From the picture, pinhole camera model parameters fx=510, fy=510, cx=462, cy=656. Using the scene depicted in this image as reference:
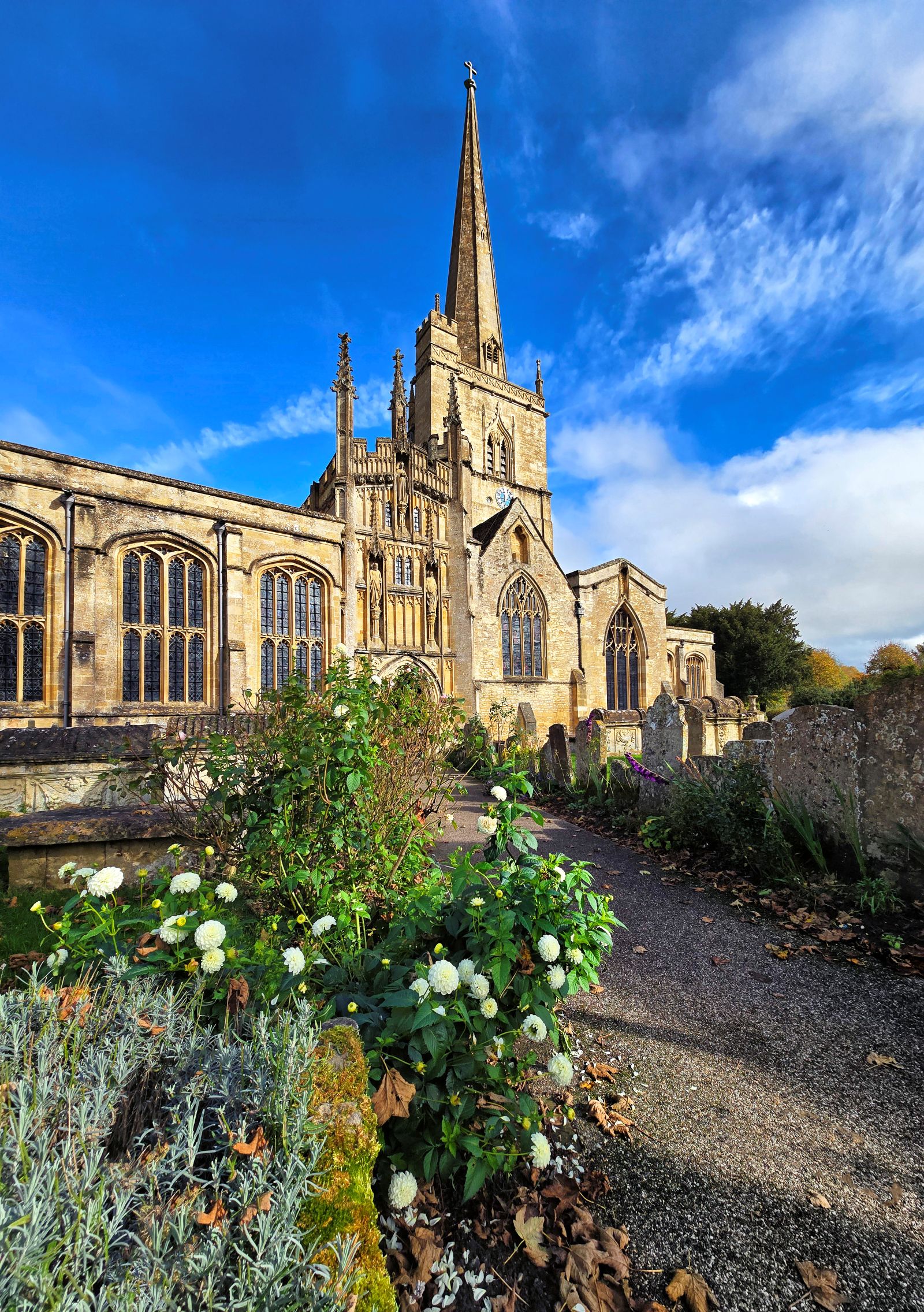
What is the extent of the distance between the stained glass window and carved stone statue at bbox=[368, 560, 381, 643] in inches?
372

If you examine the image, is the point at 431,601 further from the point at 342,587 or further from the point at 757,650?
the point at 757,650

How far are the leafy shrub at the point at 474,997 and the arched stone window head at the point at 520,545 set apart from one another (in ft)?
65.8

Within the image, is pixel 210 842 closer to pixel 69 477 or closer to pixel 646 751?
pixel 646 751

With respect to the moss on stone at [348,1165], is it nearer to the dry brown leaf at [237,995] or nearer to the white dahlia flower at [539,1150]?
the dry brown leaf at [237,995]

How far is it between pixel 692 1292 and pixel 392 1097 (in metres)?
1.08

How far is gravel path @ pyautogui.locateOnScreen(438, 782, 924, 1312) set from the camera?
1678mm

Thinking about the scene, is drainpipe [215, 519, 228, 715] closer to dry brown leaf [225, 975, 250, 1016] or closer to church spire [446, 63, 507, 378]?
dry brown leaf [225, 975, 250, 1016]

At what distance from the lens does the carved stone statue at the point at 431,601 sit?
19.3m

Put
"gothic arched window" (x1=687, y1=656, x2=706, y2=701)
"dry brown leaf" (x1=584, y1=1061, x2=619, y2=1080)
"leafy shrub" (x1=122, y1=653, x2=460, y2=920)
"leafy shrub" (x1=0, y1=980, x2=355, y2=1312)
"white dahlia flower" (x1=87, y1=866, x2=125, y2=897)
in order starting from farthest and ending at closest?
"gothic arched window" (x1=687, y1=656, x2=706, y2=701) → "leafy shrub" (x1=122, y1=653, x2=460, y2=920) → "dry brown leaf" (x1=584, y1=1061, x2=619, y2=1080) → "white dahlia flower" (x1=87, y1=866, x2=125, y2=897) → "leafy shrub" (x1=0, y1=980, x2=355, y2=1312)

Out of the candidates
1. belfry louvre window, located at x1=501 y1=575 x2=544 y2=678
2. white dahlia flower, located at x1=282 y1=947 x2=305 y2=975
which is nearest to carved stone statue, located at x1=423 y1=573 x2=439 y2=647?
belfry louvre window, located at x1=501 y1=575 x2=544 y2=678

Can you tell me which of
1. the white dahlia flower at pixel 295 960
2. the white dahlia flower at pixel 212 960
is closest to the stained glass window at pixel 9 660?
the white dahlia flower at pixel 212 960

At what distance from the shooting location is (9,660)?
11.8 meters

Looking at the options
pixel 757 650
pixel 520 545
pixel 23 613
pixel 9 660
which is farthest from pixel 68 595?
pixel 757 650

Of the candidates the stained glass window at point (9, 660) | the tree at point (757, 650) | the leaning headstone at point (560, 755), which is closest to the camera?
the leaning headstone at point (560, 755)
